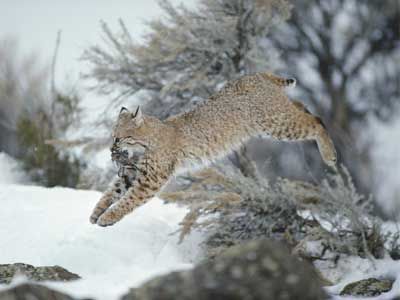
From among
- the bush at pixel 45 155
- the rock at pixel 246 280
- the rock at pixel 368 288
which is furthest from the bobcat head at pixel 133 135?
the bush at pixel 45 155

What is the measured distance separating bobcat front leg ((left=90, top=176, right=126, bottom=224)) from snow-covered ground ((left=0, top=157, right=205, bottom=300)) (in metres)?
0.65

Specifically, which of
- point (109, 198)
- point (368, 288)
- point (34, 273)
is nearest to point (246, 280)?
point (34, 273)

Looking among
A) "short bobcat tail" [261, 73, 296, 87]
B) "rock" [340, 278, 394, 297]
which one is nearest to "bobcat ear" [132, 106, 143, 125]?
"short bobcat tail" [261, 73, 296, 87]

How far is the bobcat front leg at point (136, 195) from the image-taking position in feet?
27.2

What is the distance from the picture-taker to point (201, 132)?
9.17 meters

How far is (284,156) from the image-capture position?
18.8m

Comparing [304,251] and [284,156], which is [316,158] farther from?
[304,251]

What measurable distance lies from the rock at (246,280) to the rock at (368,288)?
4.41 m

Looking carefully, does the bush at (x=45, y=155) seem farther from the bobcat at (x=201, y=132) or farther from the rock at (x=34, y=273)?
the rock at (x=34, y=273)

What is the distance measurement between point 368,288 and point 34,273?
Result: 3650 mm

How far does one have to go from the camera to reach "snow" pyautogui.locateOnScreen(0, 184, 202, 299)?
358 inches

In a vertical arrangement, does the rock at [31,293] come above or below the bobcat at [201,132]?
below

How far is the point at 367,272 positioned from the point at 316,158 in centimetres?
886

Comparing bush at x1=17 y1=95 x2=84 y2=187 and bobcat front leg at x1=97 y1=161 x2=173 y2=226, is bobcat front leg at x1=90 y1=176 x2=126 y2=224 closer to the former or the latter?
bobcat front leg at x1=97 y1=161 x2=173 y2=226
